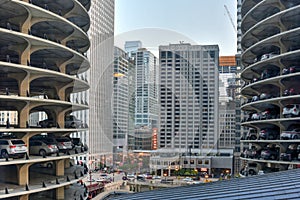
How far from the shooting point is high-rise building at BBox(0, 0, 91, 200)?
1972 cm

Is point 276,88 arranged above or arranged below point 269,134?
above

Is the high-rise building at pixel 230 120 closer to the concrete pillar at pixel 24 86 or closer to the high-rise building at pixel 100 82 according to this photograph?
the high-rise building at pixel 100 82

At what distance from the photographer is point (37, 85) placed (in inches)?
1049

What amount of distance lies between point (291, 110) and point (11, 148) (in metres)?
19.6

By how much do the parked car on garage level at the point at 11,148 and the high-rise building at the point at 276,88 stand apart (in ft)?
60.8

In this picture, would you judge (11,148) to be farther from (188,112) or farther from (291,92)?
(188,112)

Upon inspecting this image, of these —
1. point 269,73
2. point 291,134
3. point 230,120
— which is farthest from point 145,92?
point 291,134

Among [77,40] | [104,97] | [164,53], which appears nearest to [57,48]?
[77,40]

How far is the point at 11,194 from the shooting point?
18250 mm

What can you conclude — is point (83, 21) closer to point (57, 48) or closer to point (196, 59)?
point (57, 48)

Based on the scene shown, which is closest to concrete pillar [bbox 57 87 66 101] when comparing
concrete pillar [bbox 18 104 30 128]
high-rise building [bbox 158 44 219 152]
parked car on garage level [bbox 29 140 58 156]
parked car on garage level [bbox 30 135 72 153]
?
parked car on garage level [bbox 30 135 72 153]

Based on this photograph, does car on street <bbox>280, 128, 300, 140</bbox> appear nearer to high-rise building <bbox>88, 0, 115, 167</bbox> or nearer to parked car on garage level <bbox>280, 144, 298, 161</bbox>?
parked car on garage level <bbox>280, 144, 298, 161</bbox>

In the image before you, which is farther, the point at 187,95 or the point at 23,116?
the point at 187,95

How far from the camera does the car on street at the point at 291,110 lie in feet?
86.3
